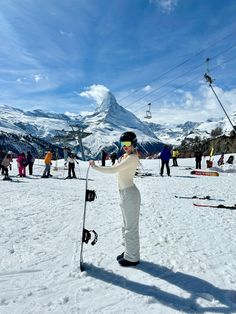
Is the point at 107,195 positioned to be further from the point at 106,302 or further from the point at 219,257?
the point at 106,302

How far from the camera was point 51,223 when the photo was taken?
9156 mm

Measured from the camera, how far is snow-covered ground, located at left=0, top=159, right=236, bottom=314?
457cm

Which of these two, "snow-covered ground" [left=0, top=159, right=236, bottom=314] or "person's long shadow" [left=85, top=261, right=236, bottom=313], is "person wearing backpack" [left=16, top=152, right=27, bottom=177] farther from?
"person's long shadow" [left=85, top=261, right=236, bottom=313]

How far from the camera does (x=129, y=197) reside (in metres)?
5.73

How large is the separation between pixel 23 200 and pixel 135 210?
8477 millimetres

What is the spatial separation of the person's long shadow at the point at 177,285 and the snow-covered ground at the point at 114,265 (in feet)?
0.04

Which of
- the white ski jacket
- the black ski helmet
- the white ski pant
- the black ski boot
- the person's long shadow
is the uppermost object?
the black ski helmet

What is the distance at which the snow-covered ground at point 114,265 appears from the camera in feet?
15.0

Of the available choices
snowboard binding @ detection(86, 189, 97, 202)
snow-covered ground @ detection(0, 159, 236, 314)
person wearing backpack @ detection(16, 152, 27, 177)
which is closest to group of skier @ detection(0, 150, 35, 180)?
person wearing backpack @ detection(16, 152, 27, 177)

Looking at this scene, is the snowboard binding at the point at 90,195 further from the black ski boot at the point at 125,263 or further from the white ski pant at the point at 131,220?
the black ski boot at the point at 125,263

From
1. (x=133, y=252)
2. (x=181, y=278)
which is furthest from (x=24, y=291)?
(x=181, y=278)

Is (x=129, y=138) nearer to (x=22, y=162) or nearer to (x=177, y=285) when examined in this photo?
(x=177, y=285)

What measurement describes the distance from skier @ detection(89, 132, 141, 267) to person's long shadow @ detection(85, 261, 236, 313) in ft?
1.05

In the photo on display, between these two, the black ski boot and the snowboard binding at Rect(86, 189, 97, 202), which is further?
the snowboard binding at Rect(86, 189, 97, 202)
